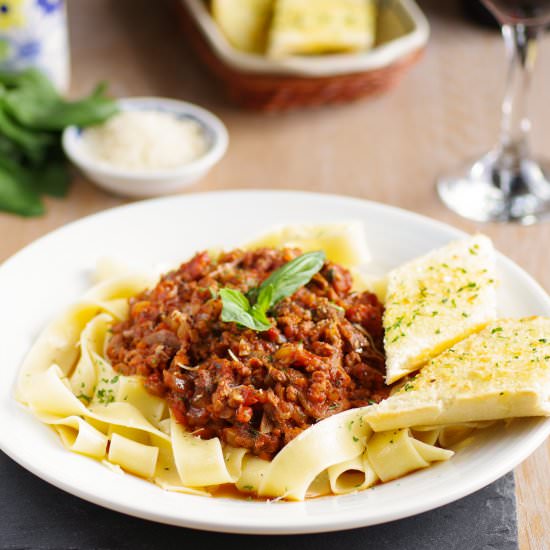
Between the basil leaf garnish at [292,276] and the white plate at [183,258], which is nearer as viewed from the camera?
the white plate at [183,258]

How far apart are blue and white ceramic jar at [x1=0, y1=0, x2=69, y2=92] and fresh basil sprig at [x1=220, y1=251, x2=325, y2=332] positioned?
4.34m

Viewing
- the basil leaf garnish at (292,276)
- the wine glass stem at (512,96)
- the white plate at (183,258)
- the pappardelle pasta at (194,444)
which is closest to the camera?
the white plate at (183,258)

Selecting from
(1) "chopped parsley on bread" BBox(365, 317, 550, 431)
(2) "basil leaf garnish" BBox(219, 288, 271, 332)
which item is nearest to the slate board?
(1) "chopped parsley on bread" BBox(365, 317, 550, 431)

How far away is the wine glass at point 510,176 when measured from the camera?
7.37 metres

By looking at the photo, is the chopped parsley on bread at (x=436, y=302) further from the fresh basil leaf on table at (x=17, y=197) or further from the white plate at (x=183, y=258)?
the fresh basil leaf on table at (x=17, y=197)

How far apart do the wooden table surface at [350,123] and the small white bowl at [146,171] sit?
195 millimetres

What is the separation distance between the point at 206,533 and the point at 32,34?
5558mm

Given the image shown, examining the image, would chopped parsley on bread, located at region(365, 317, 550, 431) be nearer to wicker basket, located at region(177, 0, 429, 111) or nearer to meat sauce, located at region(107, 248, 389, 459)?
meat sauce, located at region(107, 248, 389, 459)

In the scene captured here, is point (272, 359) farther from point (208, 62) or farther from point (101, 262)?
point (208, 62)

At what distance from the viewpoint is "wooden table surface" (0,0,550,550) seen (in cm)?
763

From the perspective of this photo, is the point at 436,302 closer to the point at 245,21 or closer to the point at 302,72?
the point at 302,72

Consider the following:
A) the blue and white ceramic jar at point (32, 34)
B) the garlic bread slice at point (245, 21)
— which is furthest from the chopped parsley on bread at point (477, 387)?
the blue and white ceramic jar at point (32, 34)

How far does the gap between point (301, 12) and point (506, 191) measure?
8.52 ft

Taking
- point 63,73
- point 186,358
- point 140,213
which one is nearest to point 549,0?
point 140,213
